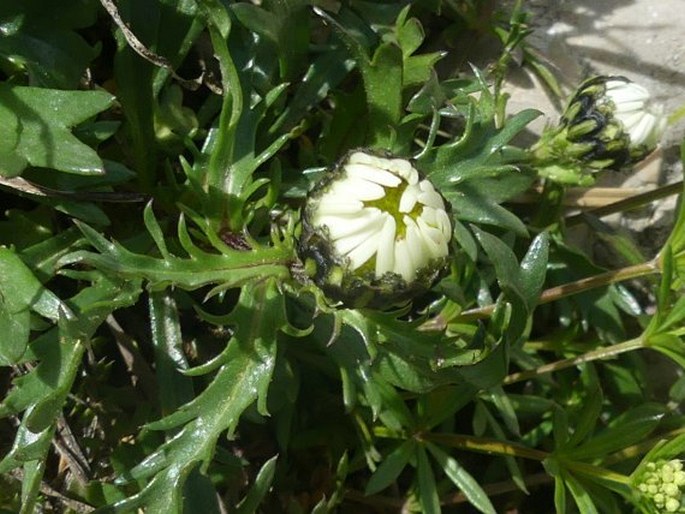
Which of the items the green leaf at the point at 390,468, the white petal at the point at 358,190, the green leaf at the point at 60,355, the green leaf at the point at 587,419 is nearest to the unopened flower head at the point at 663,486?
the green leaf at the point at 587,419

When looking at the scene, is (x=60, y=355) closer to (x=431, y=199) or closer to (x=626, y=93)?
(x=431, y=199)

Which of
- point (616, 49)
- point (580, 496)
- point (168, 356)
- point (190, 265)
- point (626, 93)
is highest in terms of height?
point (626, 93)

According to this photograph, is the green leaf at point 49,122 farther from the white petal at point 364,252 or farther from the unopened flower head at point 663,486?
the unopened flower head at point 663,486

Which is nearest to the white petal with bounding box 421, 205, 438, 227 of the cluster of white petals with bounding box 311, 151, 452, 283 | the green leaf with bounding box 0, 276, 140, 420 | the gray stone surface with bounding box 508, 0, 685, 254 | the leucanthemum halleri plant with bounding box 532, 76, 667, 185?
the cluster of white petals with bounding box 311, 151, 452, 283

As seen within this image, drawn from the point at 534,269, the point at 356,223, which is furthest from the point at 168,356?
the point at 534,269

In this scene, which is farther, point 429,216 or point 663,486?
point 663,486

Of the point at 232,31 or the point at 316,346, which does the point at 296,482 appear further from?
the point at 232,31

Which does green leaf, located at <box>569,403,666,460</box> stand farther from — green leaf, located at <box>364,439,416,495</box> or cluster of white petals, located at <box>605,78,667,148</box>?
cluster of white petals, located at <box>605,78,667,148</box>

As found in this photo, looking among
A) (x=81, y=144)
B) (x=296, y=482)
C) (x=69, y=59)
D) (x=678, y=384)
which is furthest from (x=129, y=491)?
(x=678, y=384)
